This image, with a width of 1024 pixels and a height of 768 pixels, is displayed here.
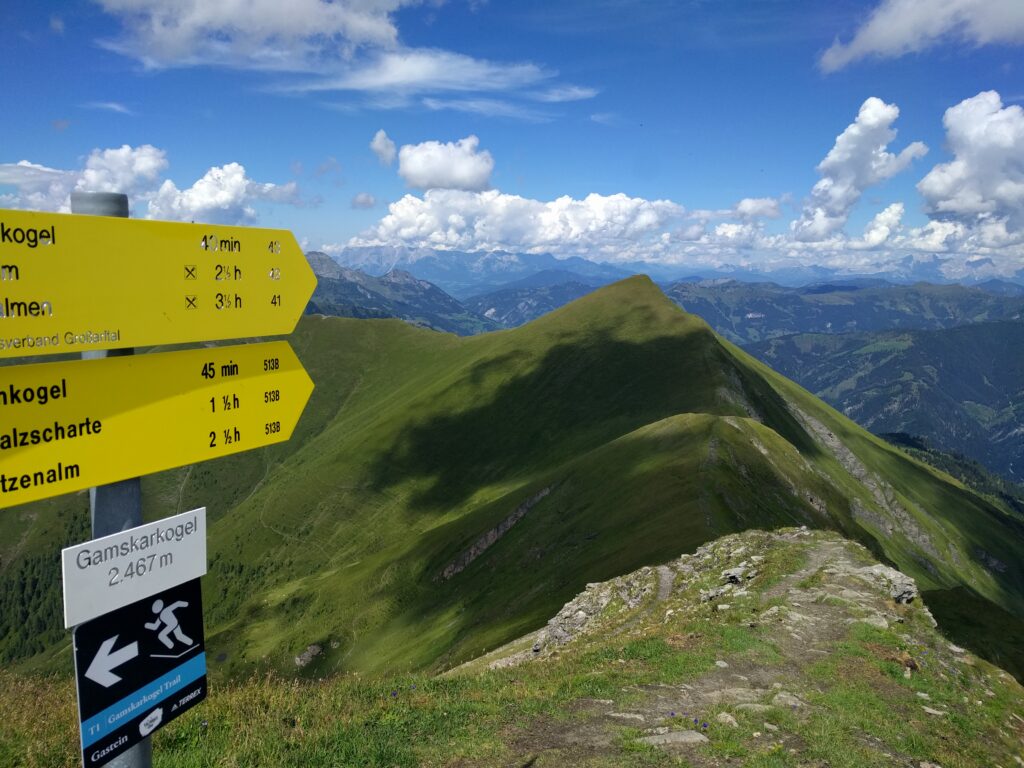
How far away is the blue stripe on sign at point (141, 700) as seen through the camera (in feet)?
15.8

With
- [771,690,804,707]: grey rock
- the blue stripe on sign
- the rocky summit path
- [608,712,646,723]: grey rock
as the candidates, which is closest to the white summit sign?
the blue stripe on sign

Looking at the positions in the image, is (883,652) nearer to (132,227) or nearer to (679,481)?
(132,227)

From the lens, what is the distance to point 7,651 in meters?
185

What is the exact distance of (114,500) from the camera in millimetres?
5316

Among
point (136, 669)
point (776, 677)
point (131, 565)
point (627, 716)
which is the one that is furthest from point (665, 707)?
point (131, 565)

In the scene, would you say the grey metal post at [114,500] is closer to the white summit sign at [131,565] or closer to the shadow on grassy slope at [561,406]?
the white summit sign at [131,565]

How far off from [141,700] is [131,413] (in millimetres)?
2435

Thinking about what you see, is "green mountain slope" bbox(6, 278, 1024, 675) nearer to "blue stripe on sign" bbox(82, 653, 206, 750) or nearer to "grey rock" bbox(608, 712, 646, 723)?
"grey rock" bbox(608, 712, 646, 723)

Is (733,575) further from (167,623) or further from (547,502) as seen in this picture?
(547,502)

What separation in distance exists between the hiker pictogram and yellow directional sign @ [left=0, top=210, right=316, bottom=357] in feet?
7.69

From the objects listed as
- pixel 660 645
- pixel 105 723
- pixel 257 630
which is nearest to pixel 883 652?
pixel 660 645

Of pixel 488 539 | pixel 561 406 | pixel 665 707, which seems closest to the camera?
pixel 665 707

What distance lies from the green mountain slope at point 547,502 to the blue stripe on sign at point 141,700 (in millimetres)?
37092

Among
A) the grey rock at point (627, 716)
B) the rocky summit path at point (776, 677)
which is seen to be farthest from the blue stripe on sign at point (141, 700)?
the grey rock at point (627, 716)
